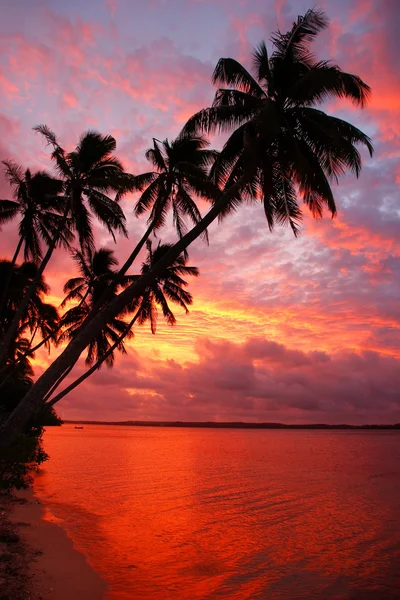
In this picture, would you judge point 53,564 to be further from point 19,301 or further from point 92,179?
point 19,301

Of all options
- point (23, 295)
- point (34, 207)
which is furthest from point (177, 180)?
point (23, 295)

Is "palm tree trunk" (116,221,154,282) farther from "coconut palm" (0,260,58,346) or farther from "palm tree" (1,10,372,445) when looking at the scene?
"coconut palm" (0,260,58,346)

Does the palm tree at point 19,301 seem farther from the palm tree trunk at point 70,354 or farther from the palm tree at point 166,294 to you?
the palm tree trunk at point 70,354

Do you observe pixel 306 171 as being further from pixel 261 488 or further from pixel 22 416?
pixel 261 488

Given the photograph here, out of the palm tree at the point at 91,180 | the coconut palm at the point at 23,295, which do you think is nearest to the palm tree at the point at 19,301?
the coconut palm at the point at 23,295

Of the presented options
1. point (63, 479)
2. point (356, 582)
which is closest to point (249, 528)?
point (356, 582)

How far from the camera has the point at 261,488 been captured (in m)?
25.2

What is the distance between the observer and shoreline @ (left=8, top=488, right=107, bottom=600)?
821cm

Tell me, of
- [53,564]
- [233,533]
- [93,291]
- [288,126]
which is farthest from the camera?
[93,291]

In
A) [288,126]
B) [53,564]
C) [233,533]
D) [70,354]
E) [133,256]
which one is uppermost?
[288,126]

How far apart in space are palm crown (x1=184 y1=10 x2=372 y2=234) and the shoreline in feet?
29.7

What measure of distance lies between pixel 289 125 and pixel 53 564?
1155 cm

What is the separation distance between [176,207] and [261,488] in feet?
56.6

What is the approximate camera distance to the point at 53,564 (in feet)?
32.1
